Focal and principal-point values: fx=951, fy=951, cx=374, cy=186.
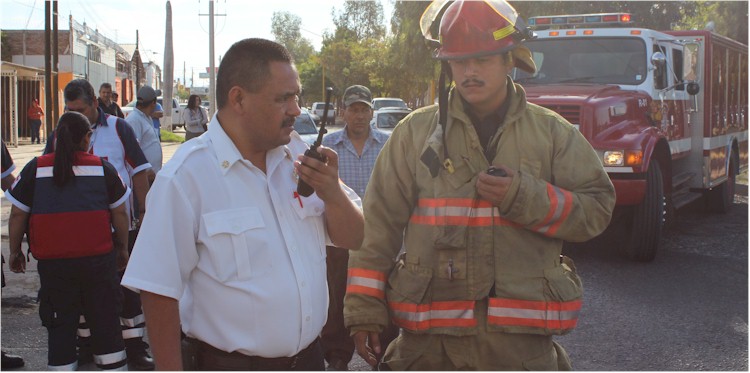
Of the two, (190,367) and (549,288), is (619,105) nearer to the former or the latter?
(549,288)

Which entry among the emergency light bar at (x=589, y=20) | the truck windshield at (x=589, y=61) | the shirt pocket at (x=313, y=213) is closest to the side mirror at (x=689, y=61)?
Result: the emergency light bar at (x=589, y=20)

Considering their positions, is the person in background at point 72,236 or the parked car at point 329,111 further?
the person in background at point 72,236

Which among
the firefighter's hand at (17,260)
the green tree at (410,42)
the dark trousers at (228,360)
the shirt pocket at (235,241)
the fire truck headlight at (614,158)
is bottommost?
the firefighter's hand at (17,260)

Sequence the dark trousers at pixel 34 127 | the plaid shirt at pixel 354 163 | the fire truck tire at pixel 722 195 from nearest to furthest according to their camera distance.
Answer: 1. the plaid shirt at pixel 354 163
2. the fire truck tire at pixel 722 195
3. the dark trousers at pixel 34 127

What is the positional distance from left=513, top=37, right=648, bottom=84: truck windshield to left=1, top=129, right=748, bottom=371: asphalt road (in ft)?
6.00

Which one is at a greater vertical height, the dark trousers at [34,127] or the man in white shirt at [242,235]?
the dark trousers at [34,127]

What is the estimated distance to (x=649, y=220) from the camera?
29.6 feet

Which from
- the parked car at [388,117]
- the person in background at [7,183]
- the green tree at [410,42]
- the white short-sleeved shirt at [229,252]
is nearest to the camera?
the white short-sleeved shirt at [229,252]

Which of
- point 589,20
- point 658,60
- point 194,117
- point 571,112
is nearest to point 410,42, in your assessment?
point 194,117

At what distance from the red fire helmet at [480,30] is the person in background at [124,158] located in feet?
11.4

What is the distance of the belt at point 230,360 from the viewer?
2.79 meters

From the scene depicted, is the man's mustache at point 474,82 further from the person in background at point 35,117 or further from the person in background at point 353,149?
the person in background at point 35,117

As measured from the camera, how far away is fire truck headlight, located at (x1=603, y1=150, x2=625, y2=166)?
8.84m

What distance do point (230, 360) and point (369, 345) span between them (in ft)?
1.91
